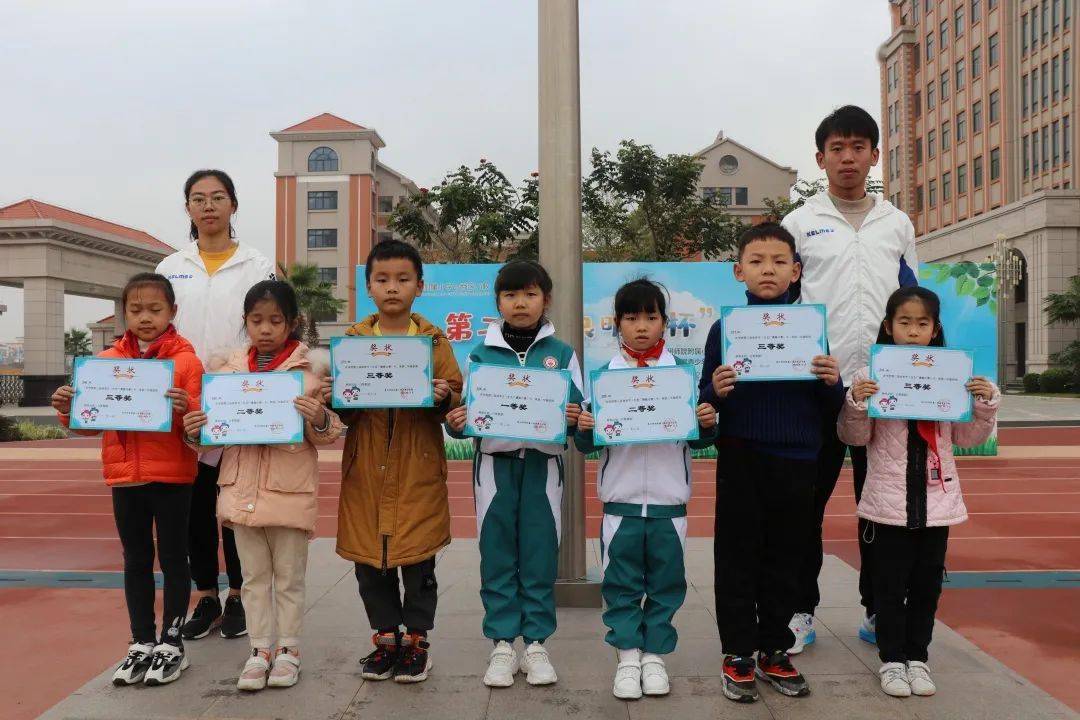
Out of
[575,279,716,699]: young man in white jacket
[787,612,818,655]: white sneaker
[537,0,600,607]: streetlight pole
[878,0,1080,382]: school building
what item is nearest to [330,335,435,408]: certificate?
[575,279,716,699]: young man in white jacket

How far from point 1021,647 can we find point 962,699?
0.87m

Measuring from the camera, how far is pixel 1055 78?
34344 millimetres

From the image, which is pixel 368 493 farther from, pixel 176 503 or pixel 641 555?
pixel 641 555

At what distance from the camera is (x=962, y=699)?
2.74 m

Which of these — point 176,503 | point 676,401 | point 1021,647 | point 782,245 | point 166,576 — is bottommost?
point 1021,647

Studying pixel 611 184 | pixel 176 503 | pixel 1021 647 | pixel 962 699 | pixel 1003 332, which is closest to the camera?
pixel 962 699

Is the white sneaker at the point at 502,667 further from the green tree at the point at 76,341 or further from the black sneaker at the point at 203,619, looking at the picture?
the green tree at the point at 76,341

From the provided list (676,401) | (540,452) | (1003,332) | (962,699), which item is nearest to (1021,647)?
(962,699)

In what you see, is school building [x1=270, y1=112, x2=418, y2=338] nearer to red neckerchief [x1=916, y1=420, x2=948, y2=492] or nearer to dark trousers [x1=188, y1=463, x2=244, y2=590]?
dark trousers [x1=188, y1=463, x2=244, y2=590]

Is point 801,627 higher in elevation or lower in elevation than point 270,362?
lower

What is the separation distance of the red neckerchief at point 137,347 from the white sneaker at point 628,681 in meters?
2.01

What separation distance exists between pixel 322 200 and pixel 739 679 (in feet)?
141

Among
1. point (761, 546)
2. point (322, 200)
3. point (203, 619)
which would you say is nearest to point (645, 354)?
point (761, 546)

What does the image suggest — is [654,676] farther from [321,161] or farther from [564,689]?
[321,161]
